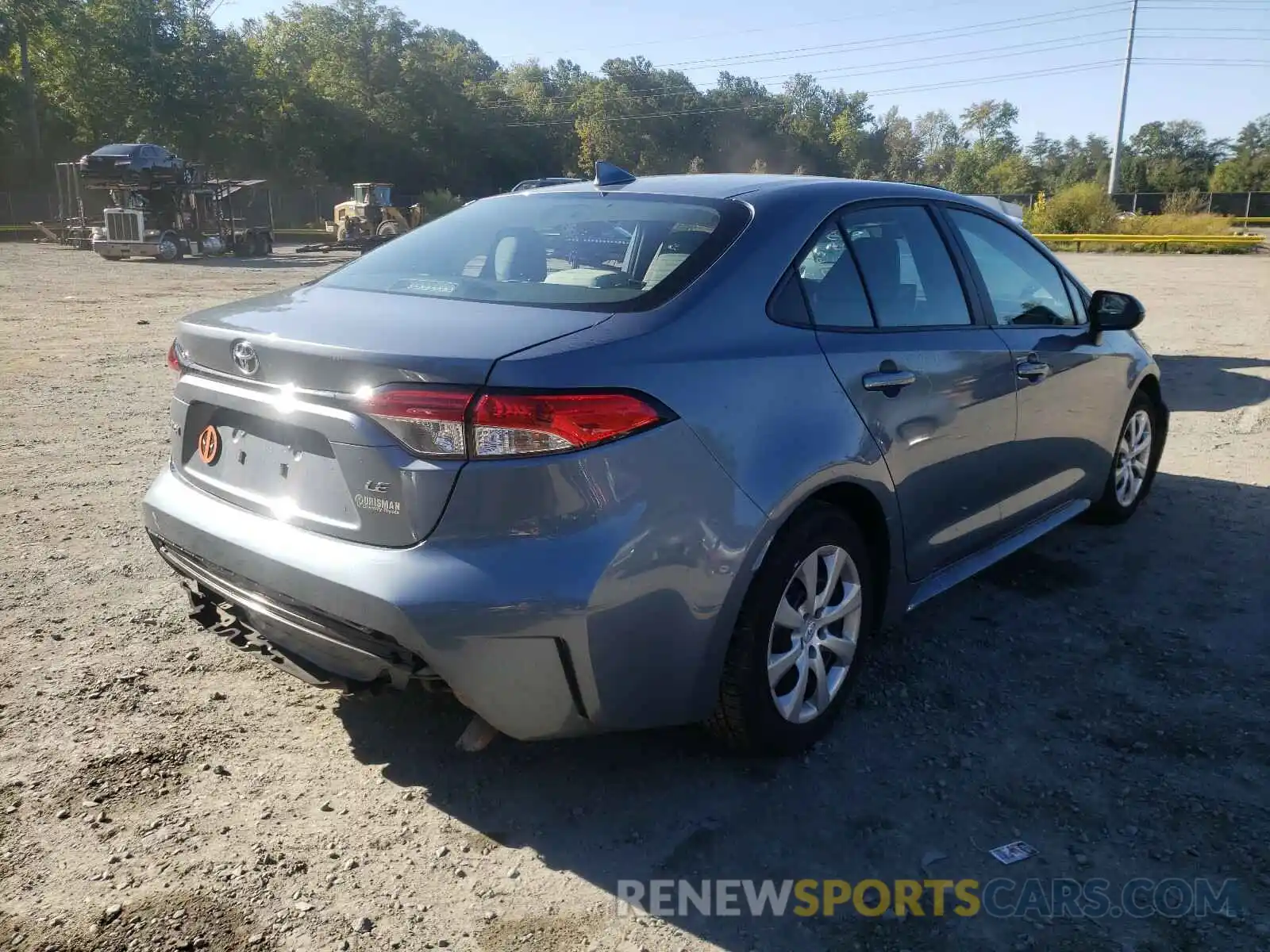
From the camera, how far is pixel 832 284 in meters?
3.18

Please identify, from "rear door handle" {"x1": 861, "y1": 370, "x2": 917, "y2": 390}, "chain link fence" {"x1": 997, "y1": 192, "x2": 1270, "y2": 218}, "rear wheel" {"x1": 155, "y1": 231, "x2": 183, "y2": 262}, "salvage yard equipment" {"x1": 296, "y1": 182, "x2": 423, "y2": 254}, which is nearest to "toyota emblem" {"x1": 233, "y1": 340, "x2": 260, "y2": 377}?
"rear door handle" {"x1": 861, "y1": 370, "x2": 917, "y2": 390}

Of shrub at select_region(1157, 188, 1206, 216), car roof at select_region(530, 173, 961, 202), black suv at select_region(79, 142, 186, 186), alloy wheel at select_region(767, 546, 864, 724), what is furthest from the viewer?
shrub at select_region(1157, 188, 1206, 216)

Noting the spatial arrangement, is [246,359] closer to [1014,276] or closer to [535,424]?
[535,424]

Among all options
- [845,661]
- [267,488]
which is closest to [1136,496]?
[845,661]

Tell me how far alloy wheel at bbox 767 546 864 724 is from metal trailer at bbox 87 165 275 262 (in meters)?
29.4

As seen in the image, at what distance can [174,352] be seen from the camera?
3.15 m

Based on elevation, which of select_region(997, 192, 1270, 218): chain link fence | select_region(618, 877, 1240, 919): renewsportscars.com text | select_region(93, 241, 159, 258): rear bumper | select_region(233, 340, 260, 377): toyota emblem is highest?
select_region(997, 192, 1270, 218): chain link fence

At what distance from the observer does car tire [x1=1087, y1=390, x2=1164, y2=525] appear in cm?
510

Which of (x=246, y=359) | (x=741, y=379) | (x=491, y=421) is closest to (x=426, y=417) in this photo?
(x=491, y=421)

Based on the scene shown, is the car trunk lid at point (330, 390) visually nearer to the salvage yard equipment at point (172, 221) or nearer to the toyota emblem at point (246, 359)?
the toyota emblem at point (246, 359)

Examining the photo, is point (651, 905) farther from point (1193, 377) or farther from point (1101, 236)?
point (1101, 236)

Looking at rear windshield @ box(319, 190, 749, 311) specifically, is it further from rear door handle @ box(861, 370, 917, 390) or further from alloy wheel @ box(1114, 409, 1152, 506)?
alloy wheel @ box(1114, 409, 1152, 506)

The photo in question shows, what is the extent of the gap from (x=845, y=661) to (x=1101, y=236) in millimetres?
32181

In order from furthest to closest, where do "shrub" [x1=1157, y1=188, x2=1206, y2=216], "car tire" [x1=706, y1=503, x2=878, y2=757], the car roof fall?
"shrub" [x1=1157, y1=188, x2=1206, y2=216] < the car roof < "car tire" [x1=706, y1=503, x2=878, y2=757]
